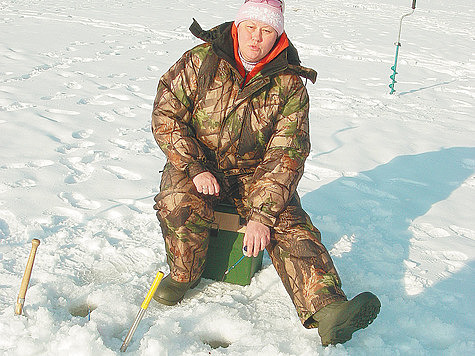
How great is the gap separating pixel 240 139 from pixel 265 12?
65cm

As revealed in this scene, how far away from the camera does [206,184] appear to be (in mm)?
2488

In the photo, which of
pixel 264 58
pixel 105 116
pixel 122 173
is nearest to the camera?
pixel 264 58

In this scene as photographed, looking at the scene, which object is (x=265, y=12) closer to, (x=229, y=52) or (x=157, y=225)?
(x=229, y=52)

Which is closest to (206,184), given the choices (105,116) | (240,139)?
(240,139)

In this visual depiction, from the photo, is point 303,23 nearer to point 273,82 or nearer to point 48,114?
point 48,114

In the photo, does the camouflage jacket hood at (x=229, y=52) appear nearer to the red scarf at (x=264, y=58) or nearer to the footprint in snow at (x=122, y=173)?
the red scarf at (x=264, y=58)

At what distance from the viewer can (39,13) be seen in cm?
1075

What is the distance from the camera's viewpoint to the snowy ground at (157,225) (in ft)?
7.81

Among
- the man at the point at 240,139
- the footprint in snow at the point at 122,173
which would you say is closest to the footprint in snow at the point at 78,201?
the footprint in snow at the point at 122,173

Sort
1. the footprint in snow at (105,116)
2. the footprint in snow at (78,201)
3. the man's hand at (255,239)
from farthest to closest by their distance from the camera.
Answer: the footprint in snow at (105,116), the footprint in snow at (78,201), the man's hand at (255,239)

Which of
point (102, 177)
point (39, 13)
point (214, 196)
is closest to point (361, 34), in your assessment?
point (39, 13)

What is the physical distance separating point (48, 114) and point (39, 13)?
6.81 meters

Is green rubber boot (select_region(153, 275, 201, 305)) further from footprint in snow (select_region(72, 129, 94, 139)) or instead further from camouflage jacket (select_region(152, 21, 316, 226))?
footprint in snow (select_region(72, 129, 94, 139))

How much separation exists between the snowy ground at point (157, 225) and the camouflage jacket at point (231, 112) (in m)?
0.71
